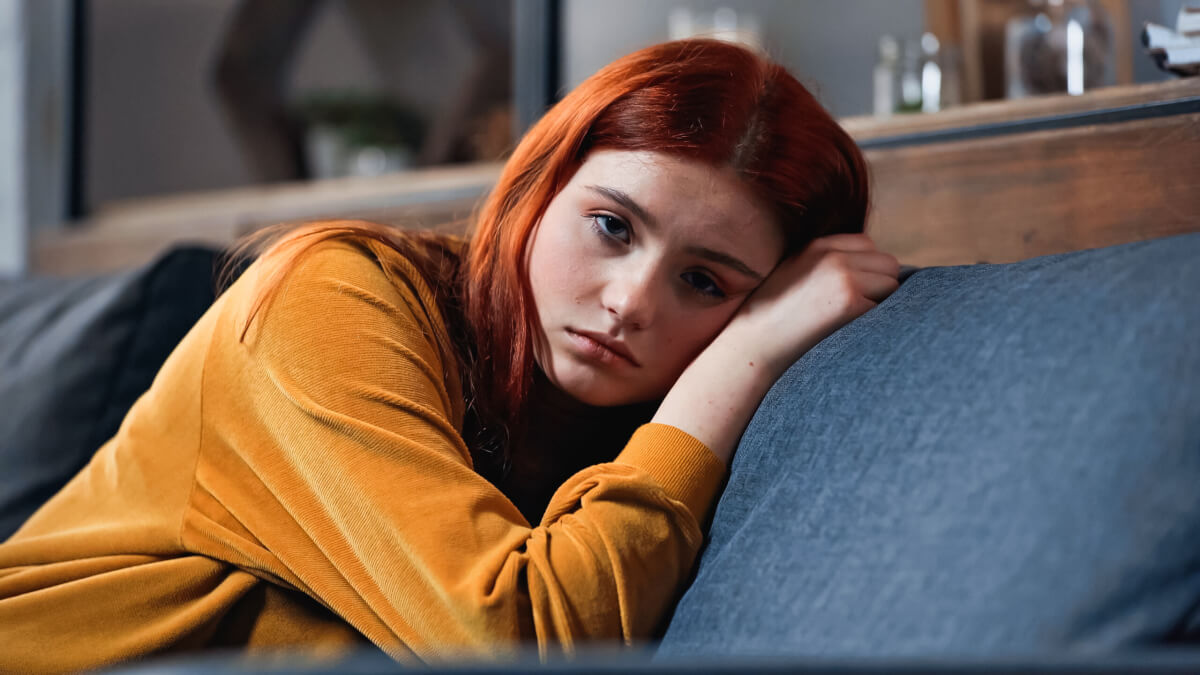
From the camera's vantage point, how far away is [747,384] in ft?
3.18

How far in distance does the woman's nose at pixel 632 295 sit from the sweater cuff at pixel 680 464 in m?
0.12

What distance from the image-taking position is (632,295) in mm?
1000

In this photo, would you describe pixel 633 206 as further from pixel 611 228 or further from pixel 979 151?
pixel 979 151

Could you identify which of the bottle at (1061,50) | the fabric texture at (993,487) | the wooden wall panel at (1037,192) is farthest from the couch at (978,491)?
the bottle at (1061,50)

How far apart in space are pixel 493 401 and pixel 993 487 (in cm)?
56

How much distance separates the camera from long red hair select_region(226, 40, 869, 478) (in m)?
1.03

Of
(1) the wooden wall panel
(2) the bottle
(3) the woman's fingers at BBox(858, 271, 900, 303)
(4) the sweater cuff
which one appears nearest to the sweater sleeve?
(4) the sweater cuff

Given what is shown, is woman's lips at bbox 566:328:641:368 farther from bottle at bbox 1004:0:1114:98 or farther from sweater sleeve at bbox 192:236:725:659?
bottle at bbox 1004:0:1114:98

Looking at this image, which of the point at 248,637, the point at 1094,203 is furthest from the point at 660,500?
the point at 1094,203

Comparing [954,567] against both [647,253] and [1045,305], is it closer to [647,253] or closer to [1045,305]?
[1045,305]

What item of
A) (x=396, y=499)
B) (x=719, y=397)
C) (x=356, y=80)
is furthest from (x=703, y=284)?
(x=356, y=80)

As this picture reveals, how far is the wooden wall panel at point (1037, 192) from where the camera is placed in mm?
1133

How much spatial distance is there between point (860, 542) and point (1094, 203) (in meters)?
0.67

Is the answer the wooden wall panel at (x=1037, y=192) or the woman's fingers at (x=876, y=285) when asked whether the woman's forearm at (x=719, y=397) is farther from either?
the wooden wall panel at (x=1037, y=192)
